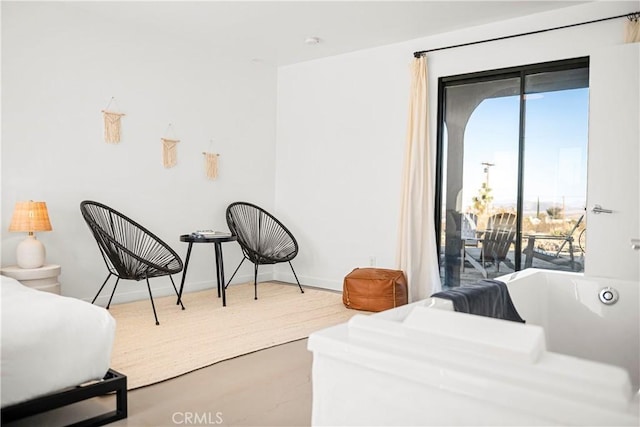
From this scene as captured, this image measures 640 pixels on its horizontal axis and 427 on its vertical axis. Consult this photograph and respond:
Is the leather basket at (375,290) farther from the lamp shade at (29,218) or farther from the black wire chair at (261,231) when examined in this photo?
the lamp shade at (29,218)

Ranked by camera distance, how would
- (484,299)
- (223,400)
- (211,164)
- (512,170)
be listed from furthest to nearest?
(211,164)
(512,170)
(223,400)
(484,299)

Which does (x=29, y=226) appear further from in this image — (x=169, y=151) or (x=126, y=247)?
(x=169, y=151)

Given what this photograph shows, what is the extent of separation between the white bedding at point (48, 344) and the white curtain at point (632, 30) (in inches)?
152

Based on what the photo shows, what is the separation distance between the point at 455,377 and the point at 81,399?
1574 mm

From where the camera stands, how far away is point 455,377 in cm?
135

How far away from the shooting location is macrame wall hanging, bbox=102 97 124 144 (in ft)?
14.8

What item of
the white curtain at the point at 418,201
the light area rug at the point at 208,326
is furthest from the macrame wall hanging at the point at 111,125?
the white curtain at the point at 418,201

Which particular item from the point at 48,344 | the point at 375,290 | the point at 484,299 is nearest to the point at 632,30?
the point at 484,299

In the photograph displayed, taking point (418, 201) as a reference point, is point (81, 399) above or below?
below

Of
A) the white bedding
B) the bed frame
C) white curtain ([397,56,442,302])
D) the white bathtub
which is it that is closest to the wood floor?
the bed frame

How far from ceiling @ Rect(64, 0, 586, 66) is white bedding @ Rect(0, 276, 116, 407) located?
9.37 ft

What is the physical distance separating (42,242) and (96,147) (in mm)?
911

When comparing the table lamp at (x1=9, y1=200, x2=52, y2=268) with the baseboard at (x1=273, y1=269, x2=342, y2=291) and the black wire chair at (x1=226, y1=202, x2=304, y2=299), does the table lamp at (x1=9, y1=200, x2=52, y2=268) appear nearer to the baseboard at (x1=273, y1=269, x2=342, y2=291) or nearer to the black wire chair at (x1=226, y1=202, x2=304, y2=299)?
the black wire chair at (x1=226, y1=202, x2=304, y2=299)

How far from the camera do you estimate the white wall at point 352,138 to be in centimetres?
471
